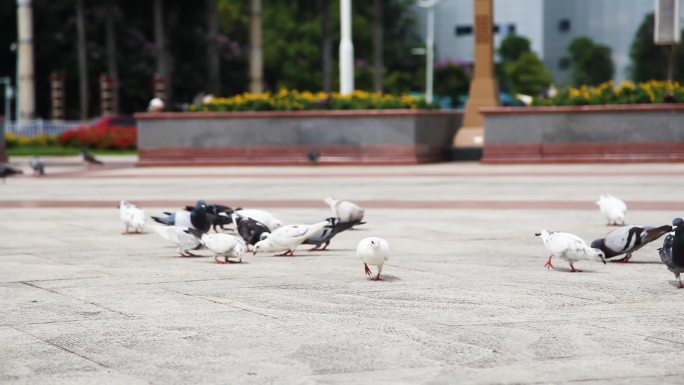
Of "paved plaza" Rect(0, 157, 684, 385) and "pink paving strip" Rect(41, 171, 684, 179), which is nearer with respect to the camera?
"paved plaza" Rect(0, 157, 684, 385)

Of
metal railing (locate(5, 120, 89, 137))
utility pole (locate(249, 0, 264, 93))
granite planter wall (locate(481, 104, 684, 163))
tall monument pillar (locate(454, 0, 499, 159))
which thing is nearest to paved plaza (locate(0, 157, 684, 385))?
granite planter wall (locate(481, 104, 684, 163))

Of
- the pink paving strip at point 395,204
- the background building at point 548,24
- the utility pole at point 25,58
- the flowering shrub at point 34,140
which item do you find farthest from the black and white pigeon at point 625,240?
the background building at point 548,24

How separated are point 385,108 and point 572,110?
4.48m

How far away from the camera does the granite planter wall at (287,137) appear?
99.3 feet

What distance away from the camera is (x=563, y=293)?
9.38 m

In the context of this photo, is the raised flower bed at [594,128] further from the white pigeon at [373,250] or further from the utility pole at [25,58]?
the utility pole at [25,58]

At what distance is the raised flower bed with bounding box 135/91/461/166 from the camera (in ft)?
99.5

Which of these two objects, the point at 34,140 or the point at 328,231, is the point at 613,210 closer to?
the point at 328,231

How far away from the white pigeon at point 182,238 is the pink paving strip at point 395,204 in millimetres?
6130

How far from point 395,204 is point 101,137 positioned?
31096 millimetres

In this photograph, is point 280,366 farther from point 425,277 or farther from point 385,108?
point 385,108

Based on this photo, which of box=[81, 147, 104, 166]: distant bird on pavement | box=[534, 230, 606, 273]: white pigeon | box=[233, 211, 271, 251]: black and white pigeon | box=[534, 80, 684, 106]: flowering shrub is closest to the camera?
box=[534, 230, 606, 273]: white pigeon

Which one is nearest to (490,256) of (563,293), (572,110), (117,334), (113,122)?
(563,293)

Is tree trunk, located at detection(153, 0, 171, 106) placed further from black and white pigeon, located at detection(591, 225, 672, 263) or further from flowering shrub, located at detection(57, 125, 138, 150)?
black and white pigeon, located at detection(591, 225, 672, 263)
